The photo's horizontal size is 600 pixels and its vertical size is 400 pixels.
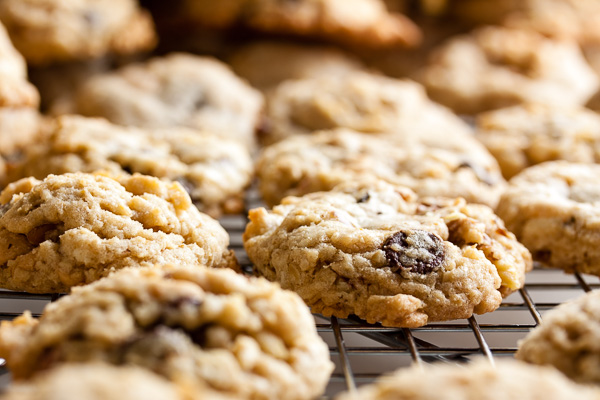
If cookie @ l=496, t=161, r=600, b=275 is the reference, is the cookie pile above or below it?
above

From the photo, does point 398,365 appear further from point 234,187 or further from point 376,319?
point 234,187

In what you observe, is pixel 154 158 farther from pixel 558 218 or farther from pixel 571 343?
pixel 571 343

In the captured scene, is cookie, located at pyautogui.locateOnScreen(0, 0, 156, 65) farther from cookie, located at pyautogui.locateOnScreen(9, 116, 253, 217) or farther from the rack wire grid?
the rack wire grid

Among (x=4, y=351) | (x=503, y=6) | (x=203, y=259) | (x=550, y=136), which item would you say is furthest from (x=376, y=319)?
(x=503, y=6)

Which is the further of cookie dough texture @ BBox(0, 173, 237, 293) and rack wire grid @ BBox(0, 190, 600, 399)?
cookie dough texture @ BBox(0, 173, 237, 293)

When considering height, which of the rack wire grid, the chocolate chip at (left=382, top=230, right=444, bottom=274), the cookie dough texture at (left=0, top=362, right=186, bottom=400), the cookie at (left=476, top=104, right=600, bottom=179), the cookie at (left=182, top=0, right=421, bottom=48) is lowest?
the rack wire grid

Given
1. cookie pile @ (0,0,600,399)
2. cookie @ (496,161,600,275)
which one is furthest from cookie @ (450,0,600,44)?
cookie @ (496,161,600,275)

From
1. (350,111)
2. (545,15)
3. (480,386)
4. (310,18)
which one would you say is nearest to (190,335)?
(480,386)

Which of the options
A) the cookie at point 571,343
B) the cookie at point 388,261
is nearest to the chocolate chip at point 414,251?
the cookie at point 388,261
